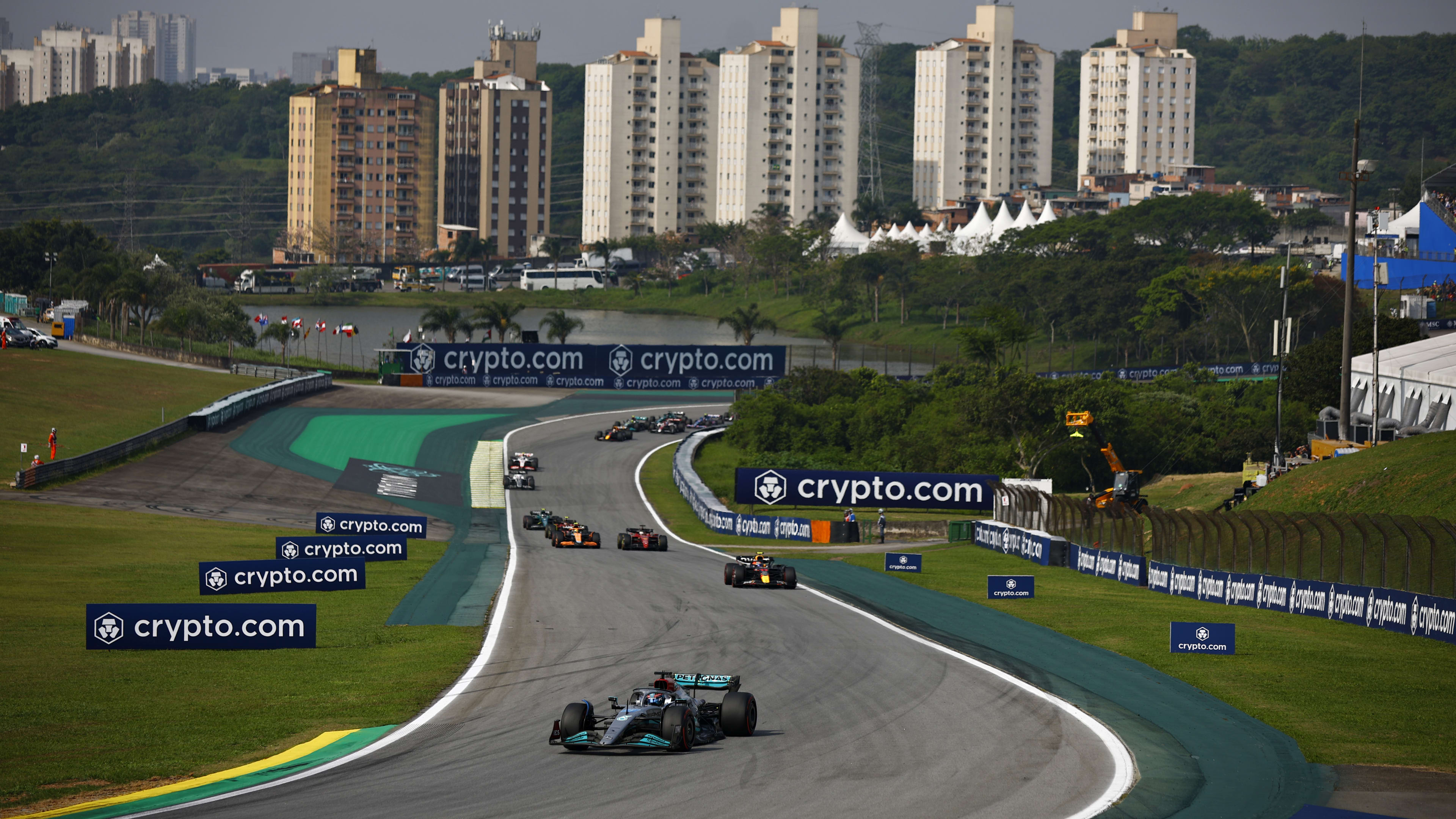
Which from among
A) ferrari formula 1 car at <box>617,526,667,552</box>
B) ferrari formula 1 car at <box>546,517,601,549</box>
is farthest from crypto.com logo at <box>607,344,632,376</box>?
ferrari formula 1 car at <box>617,526,667,552</box>

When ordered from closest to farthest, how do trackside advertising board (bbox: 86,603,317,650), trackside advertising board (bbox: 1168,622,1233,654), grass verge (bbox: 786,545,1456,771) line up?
grass verge (bbox: 786,545,1456,771), trackside advertising board (bbox: 86,603,317,650), trackside advertising board (bbox: 1168,622,1233,654)

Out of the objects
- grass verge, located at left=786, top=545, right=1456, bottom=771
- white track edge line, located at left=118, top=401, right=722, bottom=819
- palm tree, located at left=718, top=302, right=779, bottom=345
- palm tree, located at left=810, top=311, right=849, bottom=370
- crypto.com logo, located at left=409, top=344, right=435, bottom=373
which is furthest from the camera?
palm tree, located at left=810, top=311, right=849, bottom=370

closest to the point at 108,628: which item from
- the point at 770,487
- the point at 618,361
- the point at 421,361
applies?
the point at 770,487

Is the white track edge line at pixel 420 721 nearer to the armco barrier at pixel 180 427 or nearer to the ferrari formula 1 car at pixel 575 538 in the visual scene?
the ferrari formula 1 car at pixel 575 538

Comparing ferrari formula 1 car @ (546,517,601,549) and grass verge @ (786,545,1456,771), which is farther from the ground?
grass verge @ (786,545,1456,771)

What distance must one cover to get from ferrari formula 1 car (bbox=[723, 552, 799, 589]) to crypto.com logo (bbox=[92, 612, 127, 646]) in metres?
17.6

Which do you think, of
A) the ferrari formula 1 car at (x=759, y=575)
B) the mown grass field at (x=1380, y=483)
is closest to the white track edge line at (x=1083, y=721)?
the ferrari formula 1 car at (x=759, y=575)

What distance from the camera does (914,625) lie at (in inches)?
1248

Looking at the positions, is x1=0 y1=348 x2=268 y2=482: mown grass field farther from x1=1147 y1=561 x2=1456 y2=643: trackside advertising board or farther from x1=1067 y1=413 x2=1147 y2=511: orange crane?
x1=1147 y1=561 x2=1456 y2=643: trackside advertising board

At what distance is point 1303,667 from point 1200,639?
81.6 inches

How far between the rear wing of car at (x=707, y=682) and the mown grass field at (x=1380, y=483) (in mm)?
31590

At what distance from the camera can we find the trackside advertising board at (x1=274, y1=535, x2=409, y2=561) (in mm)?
39469

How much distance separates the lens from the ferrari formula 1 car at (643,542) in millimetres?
51000

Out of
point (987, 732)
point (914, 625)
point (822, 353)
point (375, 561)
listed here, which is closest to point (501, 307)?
point (822, 353)
